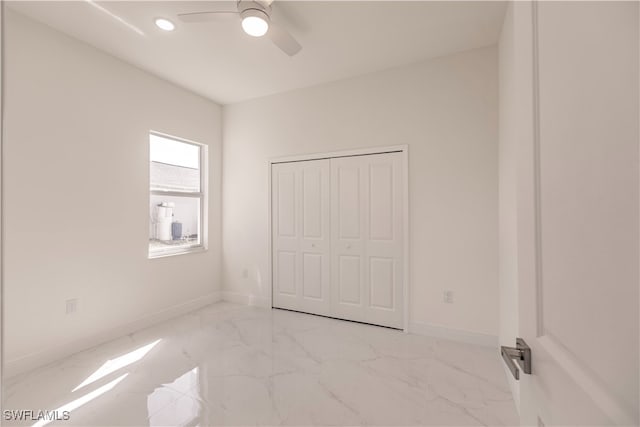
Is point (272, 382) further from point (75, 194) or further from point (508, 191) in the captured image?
point (75, 194)

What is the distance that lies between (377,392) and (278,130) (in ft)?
10.5

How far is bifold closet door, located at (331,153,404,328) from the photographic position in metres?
3.25

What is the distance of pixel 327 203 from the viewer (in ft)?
11.9

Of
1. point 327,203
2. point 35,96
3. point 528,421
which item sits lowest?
point 528,421

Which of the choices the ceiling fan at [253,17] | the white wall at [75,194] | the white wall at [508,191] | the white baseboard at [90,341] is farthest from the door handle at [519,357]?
the white wall at [75,194]

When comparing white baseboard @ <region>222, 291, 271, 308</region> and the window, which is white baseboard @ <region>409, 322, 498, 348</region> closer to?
white baseboard @ <region>222, 291, 271, 308</region>

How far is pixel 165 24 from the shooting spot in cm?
246

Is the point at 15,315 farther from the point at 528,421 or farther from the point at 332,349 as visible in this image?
the point at 528,421

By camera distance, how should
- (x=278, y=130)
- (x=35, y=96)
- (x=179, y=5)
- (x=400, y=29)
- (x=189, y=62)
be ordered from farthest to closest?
(x=278, y=130) < (x=189, y=62) < (x=400, y=29) < (x=35, y=96) < (x=179, y=5)

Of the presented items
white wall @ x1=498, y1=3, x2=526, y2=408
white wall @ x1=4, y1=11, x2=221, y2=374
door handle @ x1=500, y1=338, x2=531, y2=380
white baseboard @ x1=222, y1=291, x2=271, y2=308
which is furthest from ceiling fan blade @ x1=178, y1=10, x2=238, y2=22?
white baseboard @ x1=222, y1=291, x2=271, y2=308

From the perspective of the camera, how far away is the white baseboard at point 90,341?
7.58 ft

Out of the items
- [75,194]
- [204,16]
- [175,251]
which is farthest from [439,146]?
[75,194]

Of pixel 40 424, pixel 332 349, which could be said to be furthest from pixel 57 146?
pixel 332 349

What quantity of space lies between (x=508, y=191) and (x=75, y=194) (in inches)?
147
